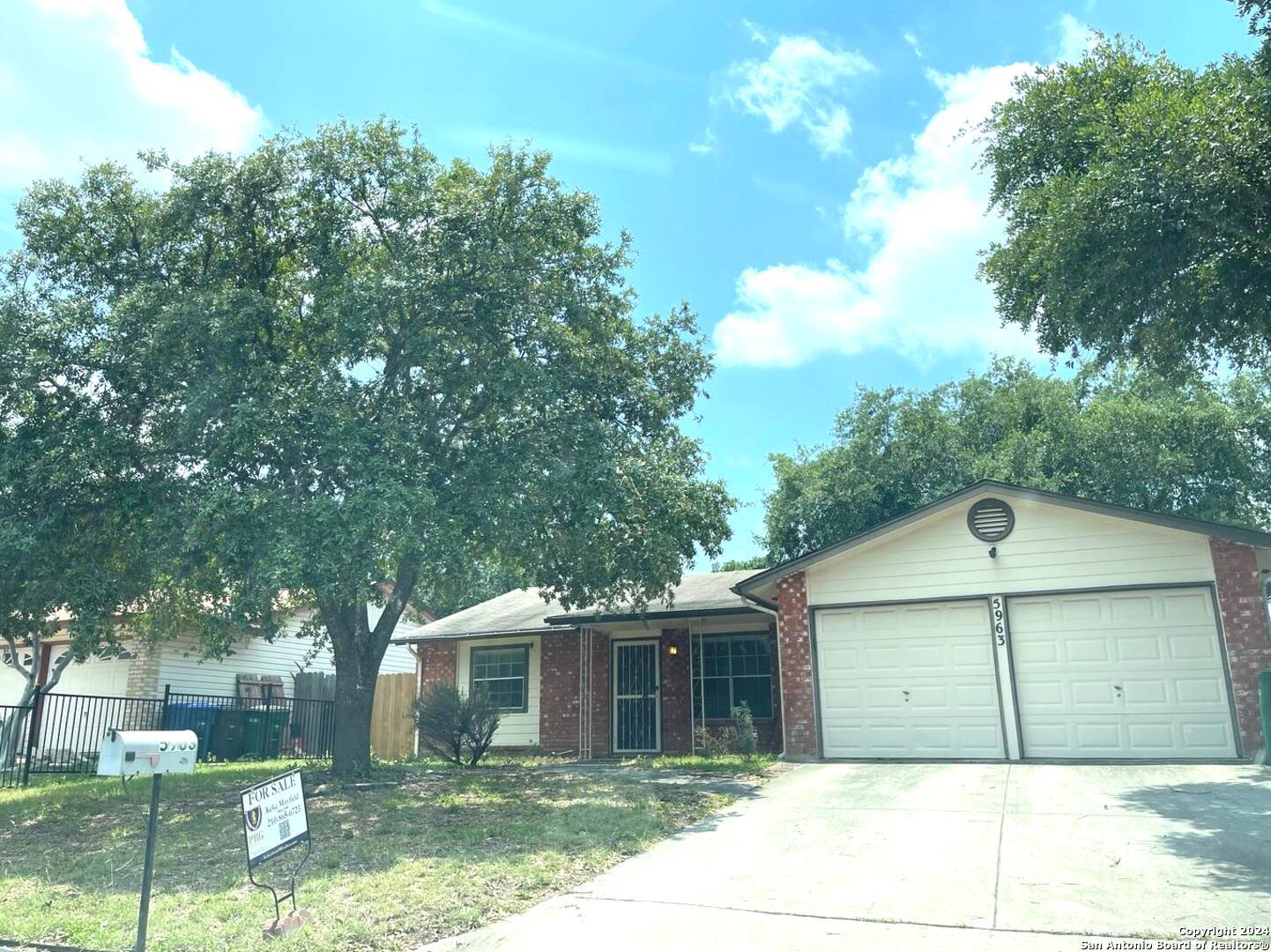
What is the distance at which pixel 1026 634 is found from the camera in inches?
556

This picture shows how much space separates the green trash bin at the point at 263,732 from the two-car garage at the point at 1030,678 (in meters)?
12.4

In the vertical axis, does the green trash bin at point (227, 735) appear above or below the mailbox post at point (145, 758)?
below

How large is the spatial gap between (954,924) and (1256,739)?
8.98m

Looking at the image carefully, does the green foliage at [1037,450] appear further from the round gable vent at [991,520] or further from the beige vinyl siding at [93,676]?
the beige vinyl siding at [93,676]

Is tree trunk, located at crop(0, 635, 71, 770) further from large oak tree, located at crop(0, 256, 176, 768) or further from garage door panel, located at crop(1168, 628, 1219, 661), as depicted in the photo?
garage door panel, located at crop(1168, 628, 1219, 661)

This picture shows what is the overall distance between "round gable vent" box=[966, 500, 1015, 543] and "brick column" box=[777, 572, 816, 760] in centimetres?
285

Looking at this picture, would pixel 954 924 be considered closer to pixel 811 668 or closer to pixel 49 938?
pixel 49 938

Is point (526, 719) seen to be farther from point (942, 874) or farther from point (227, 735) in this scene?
point (942, 874)

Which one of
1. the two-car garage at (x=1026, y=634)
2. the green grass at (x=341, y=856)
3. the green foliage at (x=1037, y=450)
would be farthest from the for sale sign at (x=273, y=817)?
the green foliage at (x=1037, y=450)

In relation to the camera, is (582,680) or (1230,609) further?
(582,680)

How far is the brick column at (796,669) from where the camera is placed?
1502 centimetres

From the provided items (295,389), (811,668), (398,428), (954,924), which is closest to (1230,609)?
(811,668)

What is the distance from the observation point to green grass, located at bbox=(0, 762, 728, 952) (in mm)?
6660

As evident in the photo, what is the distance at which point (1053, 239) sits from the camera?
10867 millimetres
